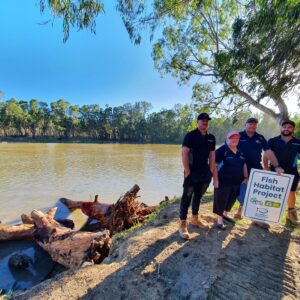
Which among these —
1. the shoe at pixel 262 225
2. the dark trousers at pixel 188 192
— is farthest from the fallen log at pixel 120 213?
the shoe at pixel 262 225

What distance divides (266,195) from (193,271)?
1873mm

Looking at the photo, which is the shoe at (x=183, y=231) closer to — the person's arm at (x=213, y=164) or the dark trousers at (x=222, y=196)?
the dark trousers at (x=222, y=196)

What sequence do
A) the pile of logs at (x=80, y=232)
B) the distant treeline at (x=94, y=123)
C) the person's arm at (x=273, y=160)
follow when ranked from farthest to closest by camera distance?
the distant treeline at (x=94, y=123)
the pile of logs at (x=80, y=232)
the person's arm at (x=273, y=160)

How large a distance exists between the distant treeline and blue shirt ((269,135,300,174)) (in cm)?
6008

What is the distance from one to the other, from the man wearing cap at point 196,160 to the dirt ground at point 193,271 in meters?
0.45

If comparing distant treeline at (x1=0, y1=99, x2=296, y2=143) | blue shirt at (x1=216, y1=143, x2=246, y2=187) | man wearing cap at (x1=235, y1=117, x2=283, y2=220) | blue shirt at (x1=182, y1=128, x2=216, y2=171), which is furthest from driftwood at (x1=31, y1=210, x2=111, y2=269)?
distant treeline at (x1=0, y1=99, x2=296, y2=143)

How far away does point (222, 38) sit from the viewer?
369 inches

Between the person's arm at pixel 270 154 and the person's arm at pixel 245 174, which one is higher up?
the person's arm at pixel 270 154

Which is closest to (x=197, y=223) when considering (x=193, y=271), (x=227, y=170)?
(x=227, y=170)

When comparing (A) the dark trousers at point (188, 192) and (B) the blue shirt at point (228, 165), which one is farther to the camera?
(B) the blue shirt at point (228, 165)

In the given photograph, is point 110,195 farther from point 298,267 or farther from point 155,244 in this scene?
Result: point 298,267

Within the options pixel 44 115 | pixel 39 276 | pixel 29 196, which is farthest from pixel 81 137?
pixel 39 276

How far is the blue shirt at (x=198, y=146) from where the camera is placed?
3244 mm

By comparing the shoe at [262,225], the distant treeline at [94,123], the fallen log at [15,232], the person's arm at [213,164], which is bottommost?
the fallen log at [15,232]
